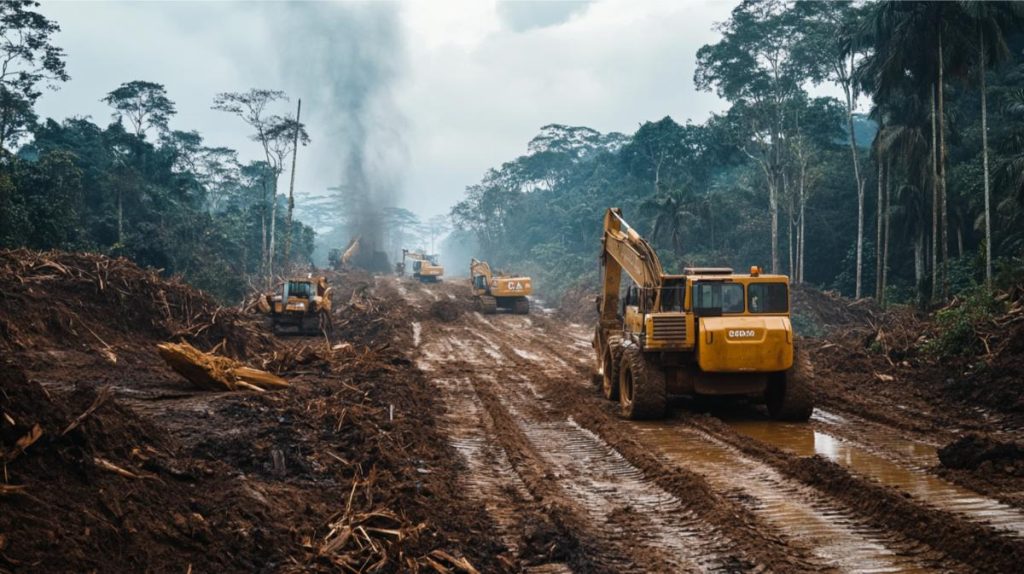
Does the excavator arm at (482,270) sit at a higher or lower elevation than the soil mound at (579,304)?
higher

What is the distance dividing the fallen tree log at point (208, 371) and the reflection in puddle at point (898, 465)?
805 cm

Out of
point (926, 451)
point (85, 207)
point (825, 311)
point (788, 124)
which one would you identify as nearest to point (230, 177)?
point (85, 207)

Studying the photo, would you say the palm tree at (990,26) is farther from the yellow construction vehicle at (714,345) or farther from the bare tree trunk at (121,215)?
the bare tree trunk at (121,215)

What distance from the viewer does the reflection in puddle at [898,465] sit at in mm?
7184

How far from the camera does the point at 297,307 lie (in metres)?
27.1

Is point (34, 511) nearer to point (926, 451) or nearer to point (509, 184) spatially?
point (926, 451)

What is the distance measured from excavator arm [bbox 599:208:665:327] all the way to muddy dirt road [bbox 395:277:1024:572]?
2350 mm

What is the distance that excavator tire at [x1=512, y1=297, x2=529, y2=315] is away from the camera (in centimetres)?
3894

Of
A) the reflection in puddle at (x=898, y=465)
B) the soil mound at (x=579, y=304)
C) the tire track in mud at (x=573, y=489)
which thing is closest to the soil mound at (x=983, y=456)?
the reflection in puddle at (x=898, y=465)

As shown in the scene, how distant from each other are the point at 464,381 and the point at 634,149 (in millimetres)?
45040

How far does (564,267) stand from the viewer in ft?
195

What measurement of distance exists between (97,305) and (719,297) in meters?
14.5

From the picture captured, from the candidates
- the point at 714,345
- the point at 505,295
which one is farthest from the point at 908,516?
the point at 505,295

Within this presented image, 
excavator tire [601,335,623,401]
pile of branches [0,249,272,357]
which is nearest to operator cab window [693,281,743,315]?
excavator tire [601,335,623,401]
